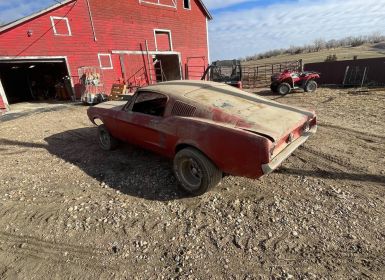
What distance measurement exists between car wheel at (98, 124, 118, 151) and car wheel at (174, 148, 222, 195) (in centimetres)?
234

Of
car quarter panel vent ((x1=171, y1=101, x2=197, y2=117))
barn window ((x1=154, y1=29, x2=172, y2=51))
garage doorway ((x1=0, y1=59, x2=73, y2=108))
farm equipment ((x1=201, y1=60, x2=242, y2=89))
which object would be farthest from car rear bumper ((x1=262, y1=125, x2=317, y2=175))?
garage doorway ((x1=0, y1=59, x2=73, y2=108))

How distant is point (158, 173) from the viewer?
4691 mm

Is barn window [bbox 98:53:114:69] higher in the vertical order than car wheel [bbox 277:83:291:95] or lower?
higher

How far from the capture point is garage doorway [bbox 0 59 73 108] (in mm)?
18203

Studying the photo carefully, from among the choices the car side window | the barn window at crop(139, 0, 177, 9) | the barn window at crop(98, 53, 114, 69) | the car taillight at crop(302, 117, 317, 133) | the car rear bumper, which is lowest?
the car rear bumper

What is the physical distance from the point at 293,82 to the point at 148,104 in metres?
Answer: 11.2

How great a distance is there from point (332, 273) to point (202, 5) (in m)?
21.4

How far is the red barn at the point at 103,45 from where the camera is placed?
12766 millimetres

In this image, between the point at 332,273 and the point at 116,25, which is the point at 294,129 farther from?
the point at 116,25

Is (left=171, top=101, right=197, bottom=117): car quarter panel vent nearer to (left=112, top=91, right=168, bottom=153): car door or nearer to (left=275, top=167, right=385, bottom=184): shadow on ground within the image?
(left=112, top=91, right=168, bottom=153): car door

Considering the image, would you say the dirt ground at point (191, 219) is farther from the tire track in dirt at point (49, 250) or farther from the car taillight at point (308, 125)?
the car taillight at point (308, 125)

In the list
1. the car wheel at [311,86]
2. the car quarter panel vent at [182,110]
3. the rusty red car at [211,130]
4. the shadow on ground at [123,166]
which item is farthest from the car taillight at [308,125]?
the car wheel at [311,86]

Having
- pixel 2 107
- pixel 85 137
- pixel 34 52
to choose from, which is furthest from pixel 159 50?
pixel 85 137

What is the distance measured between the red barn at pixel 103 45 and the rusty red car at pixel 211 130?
1080 centimetres
